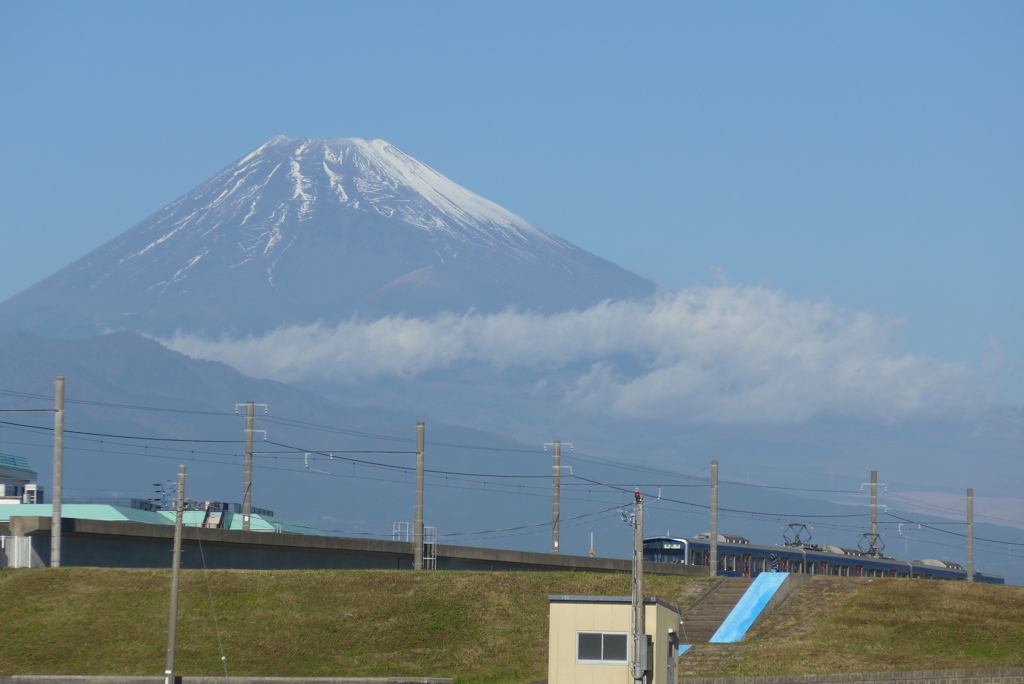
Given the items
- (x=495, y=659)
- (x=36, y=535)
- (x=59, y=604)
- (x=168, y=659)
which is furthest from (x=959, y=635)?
(x=36, y=535)

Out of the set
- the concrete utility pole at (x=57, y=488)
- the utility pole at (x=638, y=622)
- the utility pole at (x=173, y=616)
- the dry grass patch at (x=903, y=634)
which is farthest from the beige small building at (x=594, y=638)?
the concrete utility pole at (x=57, y=488)

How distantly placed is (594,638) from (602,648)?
332mm

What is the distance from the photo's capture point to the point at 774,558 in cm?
7481

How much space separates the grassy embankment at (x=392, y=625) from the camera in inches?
1666

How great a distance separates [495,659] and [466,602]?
511cm

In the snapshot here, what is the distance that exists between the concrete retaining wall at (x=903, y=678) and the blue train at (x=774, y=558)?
30638mm

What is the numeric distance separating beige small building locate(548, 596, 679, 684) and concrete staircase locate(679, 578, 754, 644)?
14.5m

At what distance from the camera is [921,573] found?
82312 mm

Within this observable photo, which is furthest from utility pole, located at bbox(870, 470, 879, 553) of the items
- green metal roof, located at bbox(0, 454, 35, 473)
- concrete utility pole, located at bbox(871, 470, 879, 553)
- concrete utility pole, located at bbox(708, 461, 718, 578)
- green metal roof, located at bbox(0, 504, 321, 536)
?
green metal roof, located at bbox(0, 454, 35, 473)

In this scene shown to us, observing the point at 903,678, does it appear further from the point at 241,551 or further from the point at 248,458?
the point at 248,458

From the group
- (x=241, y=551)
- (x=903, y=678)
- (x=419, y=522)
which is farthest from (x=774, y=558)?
(x=903, y=678)

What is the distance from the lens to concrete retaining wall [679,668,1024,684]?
3831 centimetres

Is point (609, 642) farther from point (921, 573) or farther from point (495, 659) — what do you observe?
point (921, 573)

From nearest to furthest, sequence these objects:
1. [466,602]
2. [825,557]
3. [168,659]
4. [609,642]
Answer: [609,642] < [168,659] < [466,602] < [825,557]
